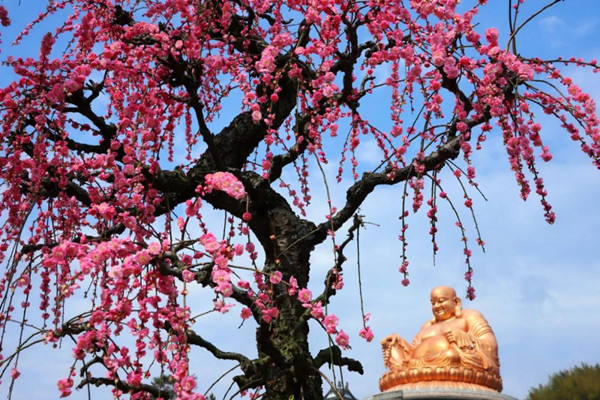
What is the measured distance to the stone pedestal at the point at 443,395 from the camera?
6730 mm

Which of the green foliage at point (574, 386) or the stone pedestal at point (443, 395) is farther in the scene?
the green foliage at point (574, 386)

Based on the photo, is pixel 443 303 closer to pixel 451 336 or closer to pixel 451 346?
pixel 451 336

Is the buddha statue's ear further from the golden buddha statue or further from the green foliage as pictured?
the green foliage

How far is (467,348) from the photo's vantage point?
7254 millimetres

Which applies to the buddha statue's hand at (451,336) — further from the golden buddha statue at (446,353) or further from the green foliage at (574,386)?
the green foliage at (574,386)

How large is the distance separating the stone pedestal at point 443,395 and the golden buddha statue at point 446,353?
129 mm

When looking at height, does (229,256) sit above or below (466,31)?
below

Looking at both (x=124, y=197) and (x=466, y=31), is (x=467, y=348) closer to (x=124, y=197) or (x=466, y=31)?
(x=466, y=31)

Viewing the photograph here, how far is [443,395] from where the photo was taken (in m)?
6.79

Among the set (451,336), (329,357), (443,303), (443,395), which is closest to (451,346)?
(451,336)

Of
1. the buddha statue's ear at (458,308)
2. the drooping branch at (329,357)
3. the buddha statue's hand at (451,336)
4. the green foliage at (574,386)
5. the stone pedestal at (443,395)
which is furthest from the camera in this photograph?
the green foliage at (574,386)

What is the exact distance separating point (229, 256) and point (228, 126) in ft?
7.15

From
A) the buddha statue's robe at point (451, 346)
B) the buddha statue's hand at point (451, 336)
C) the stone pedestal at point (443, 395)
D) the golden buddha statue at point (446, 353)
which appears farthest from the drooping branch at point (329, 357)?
the buddha statue's hand at point (451, 336)

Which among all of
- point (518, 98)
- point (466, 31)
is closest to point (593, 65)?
point (518, 98)
